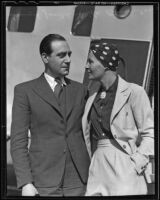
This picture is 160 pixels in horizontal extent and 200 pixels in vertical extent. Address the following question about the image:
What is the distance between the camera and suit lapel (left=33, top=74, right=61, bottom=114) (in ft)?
11.2

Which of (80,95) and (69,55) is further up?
(69,55)

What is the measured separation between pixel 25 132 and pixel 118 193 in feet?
3.42

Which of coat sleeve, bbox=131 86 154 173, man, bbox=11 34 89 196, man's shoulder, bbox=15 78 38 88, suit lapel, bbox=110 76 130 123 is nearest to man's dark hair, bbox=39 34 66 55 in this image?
man, bbox=11 34 89 196

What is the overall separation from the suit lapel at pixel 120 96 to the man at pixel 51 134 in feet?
0.99

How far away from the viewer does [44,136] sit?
3.41 meters

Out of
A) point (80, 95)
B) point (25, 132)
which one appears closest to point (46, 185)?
point (25, 132)

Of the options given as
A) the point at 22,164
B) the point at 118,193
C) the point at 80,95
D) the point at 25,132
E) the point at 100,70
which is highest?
the point at 100,70

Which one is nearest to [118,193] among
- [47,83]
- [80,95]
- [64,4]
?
[80,95]

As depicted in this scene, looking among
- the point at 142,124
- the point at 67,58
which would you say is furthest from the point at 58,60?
the point at 142,124

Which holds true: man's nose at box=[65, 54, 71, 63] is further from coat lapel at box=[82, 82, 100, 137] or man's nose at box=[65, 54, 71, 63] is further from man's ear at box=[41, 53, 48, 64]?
coat lapel at box=[82, 82, 100, 137]

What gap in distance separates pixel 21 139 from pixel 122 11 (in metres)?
1.54

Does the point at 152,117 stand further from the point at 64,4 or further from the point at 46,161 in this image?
the point at 64,4

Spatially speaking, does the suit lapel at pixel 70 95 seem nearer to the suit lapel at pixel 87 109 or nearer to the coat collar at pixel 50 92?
the coat collar at pixel 50 92

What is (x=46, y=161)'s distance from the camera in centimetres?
344
